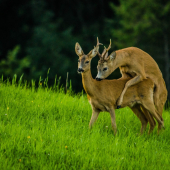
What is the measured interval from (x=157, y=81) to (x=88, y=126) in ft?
5.87

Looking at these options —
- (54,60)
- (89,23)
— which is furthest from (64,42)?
(89,23)

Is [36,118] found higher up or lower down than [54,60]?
lower down

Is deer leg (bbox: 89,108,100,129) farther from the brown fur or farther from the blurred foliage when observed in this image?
the blurred foliage

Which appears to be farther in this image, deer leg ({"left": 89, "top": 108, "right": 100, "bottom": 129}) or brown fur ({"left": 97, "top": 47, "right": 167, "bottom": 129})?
brown fur ({"left": 97, "top": 47, "right": 167, "bottom": 129})

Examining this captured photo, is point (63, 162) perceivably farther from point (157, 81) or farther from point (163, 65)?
point (163, 65)

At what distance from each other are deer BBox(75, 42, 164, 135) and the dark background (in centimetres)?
1436

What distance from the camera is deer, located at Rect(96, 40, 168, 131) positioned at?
7.82 meters

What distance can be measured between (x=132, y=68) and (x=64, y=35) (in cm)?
1791

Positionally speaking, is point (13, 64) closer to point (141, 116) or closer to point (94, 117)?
point (141, 116)

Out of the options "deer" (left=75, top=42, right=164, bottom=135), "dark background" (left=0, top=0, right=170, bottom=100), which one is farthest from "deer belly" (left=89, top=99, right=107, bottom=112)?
Result: "dark background" (left=0, top=0, right=170, bottom=100)

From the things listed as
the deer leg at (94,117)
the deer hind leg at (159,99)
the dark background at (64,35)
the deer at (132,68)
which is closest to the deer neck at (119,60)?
the deer at (132,68)

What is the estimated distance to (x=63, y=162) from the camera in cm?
589

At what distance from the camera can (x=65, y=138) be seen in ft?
21.4

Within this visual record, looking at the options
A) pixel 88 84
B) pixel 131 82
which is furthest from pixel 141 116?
pixel 88 84
